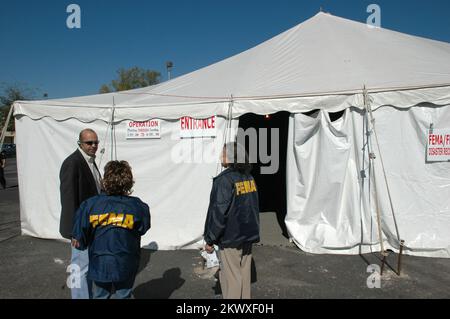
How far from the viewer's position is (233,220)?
109 inches

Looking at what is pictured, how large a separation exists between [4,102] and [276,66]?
36777 millimetres

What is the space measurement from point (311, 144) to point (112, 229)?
3.41m

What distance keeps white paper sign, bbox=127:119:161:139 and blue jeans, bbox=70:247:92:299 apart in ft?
8.44

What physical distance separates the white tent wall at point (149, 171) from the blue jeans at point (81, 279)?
2293mm

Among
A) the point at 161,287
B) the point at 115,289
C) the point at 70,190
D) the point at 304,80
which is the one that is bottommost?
the point at 161,287

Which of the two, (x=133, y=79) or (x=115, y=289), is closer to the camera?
(x=115, y=289)

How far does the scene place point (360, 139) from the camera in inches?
185

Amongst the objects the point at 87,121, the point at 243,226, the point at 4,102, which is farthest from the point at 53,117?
the point at 4,102

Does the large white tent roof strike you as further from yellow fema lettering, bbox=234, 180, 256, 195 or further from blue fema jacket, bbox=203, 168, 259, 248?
blue fema jacket, bbox=203, 168, 259, 248

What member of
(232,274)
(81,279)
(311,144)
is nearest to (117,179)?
(81,279)

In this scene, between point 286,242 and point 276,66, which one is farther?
point 276,66

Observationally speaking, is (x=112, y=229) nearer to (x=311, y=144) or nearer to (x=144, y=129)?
(x=144, y=129)

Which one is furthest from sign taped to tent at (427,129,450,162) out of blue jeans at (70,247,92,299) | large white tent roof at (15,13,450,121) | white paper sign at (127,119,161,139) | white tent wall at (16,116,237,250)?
blue jeans at (70,247,92,299)

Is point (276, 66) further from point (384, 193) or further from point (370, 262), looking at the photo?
point (370, 262)
